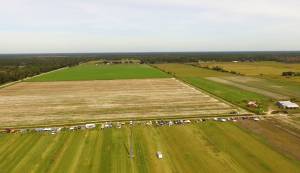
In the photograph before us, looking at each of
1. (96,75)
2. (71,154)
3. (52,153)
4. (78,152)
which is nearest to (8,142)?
(52,153)

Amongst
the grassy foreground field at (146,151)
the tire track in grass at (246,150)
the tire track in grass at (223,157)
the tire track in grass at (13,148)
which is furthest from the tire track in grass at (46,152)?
the tire track in grass at (246,150)

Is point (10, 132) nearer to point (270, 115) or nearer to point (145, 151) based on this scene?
point (145, 151)

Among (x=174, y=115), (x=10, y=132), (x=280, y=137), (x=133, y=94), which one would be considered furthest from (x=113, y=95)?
(x=280, y=137)

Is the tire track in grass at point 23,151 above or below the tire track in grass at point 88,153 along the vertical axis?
below

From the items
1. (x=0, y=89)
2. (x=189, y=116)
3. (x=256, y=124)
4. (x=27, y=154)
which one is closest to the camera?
(x=27, y=154)

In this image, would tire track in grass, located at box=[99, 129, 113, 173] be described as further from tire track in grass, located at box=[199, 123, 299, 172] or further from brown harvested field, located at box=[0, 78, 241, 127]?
tire track in grass, located at box=[199, 123, 299, 172]

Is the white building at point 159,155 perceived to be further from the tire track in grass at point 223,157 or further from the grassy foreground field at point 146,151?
the tire track in grass at point 223,157
